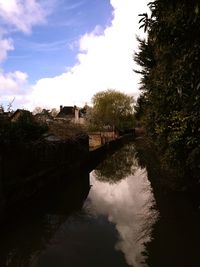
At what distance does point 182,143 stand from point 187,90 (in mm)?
4978

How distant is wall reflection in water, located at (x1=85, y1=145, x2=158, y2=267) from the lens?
32.6 feet

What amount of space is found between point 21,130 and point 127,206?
5.18 m

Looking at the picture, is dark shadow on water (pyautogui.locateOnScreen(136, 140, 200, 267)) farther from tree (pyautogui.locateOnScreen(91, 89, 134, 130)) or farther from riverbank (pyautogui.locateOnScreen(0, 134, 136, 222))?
tree (pyautogui.locateOnScreen(91, 89, 134, 130))

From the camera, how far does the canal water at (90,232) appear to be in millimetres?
8820

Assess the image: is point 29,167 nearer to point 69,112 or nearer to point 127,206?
point 127,206

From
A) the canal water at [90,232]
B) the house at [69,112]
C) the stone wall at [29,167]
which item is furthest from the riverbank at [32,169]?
the house at [69,112]

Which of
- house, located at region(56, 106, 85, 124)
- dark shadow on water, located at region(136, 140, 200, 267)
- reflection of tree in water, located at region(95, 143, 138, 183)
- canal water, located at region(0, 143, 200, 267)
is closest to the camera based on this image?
dark shadow on water, located at region(136, 140, 200, 267)

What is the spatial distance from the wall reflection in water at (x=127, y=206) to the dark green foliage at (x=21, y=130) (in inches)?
151

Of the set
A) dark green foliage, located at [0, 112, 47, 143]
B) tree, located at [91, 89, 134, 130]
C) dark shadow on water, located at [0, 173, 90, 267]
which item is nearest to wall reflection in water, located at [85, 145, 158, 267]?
dark shadow on water, located at [0, 173, 90, 267]

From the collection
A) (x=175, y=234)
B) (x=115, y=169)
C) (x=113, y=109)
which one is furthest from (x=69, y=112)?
(x=175, y=234)

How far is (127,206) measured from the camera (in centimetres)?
1480

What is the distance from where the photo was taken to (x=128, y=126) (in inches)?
3167

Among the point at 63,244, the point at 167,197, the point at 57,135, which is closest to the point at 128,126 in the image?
the point at 57,135

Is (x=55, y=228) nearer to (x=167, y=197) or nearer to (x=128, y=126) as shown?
(x=167, y=197)
